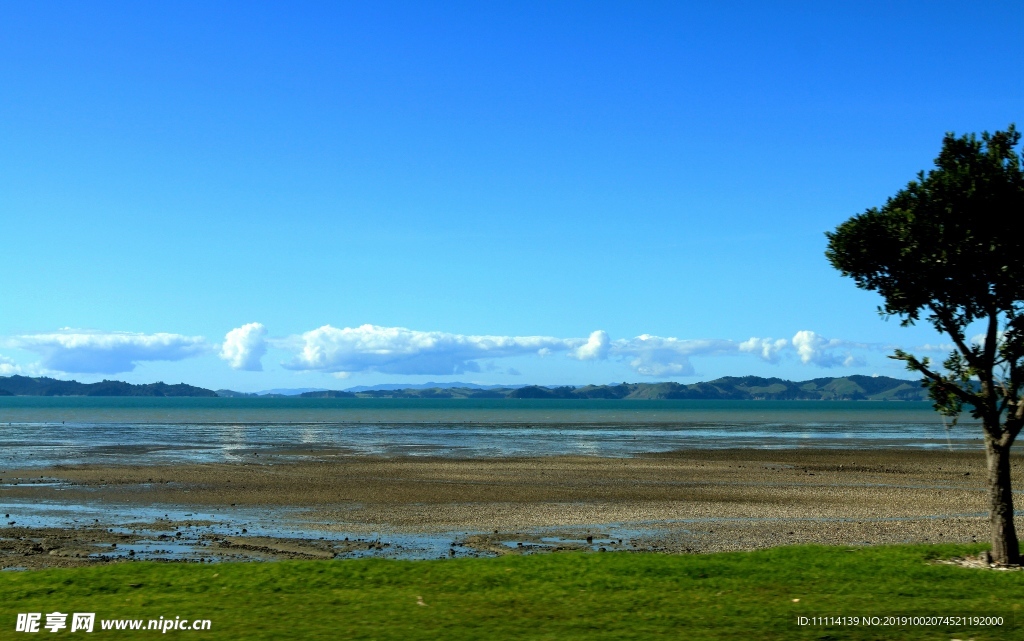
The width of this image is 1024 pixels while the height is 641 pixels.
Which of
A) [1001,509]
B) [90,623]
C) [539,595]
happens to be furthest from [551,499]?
[90,623]

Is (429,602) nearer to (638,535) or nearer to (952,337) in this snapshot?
(952,337)

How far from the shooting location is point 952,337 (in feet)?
56.5

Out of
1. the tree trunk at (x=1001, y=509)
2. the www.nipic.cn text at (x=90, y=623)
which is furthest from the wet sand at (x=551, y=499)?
the www.nipic.cn text at (x=90, y=623)

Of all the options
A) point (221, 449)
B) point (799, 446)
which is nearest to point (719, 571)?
point (221, 449)

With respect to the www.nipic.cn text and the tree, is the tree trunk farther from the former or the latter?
the www.nipic.cn text

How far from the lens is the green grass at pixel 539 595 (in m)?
11.3

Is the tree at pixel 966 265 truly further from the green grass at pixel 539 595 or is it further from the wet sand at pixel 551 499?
the wet sand at pixel 551 499

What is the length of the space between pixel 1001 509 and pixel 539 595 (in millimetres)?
8862

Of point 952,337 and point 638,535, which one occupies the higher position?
point 952,337

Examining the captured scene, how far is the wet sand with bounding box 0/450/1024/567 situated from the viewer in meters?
24.5

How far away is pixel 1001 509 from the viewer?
16.5 meters

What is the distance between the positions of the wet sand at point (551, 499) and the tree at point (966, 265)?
7.62m

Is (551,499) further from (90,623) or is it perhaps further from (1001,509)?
(90,623)

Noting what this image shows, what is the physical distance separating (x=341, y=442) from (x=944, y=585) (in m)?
65.6
